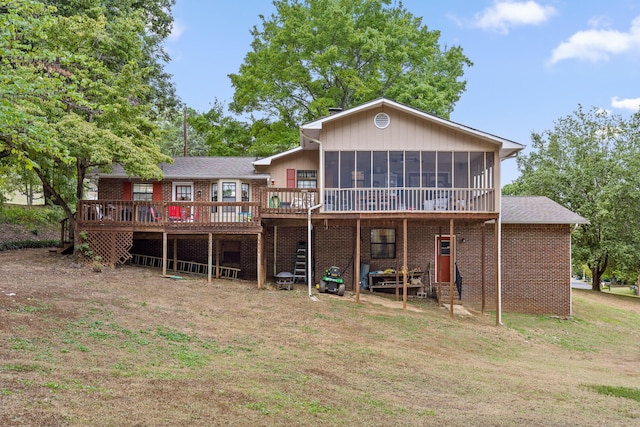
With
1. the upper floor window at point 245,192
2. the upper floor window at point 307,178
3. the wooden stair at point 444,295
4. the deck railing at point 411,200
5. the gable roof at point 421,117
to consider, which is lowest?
the wooden stair at point 444,295

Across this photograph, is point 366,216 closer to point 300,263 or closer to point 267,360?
point 300,263

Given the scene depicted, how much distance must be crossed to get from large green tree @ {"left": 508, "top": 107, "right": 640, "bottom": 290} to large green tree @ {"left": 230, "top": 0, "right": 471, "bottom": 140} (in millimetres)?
7932

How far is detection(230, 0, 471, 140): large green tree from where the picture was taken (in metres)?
31.8

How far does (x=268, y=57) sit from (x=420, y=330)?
879 inches

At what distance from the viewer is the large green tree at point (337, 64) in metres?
31.8

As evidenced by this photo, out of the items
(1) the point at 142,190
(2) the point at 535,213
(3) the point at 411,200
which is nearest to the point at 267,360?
(3) the point at 411,200

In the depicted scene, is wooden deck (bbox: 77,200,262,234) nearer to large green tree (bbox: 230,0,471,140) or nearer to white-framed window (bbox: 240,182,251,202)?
white-framed window (bbox: 240,182,251,202)

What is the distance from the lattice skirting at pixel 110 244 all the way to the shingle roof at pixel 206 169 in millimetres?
3364

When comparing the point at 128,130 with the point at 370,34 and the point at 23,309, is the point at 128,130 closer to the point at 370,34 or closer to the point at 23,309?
the point at 23,309

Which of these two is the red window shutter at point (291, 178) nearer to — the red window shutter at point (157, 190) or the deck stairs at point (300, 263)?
the deck stairs at point (300, 263)

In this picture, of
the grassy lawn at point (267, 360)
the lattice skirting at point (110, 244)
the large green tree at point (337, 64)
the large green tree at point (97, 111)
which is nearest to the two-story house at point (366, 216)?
the lattice skirting at point (110, 244)

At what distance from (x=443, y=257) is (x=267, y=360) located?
A: 44.7 ft

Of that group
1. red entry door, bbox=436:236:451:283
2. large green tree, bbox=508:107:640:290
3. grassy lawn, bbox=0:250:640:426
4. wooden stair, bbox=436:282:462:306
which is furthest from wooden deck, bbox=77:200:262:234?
large green tree, bbox=508:107:640:290

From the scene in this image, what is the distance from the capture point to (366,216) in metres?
19.5
